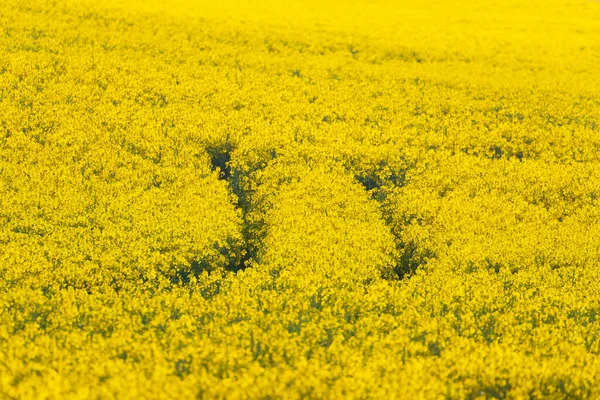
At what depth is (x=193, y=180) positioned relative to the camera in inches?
539

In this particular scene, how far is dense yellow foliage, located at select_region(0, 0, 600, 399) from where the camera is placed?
721 cm

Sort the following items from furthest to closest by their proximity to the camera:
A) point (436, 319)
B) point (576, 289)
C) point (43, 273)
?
point (576, 289)
point (43, 273)
point (436, 319)

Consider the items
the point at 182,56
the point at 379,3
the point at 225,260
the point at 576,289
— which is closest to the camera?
the point at 576,289

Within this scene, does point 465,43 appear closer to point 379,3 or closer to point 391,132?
point 379,3

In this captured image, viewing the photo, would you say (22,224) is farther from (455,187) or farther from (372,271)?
(455,187)

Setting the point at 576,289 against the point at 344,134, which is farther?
the point at 344,134

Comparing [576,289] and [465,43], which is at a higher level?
[465,43]

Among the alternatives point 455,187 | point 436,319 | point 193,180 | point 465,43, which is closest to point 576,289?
point 436,319

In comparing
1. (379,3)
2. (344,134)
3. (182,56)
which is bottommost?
(344,134)

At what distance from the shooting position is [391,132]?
17109 mm

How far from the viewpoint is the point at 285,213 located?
12.5m

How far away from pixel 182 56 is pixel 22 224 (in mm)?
11745

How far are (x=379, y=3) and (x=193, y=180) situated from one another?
82.3ft

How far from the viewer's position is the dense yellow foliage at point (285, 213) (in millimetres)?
7211
